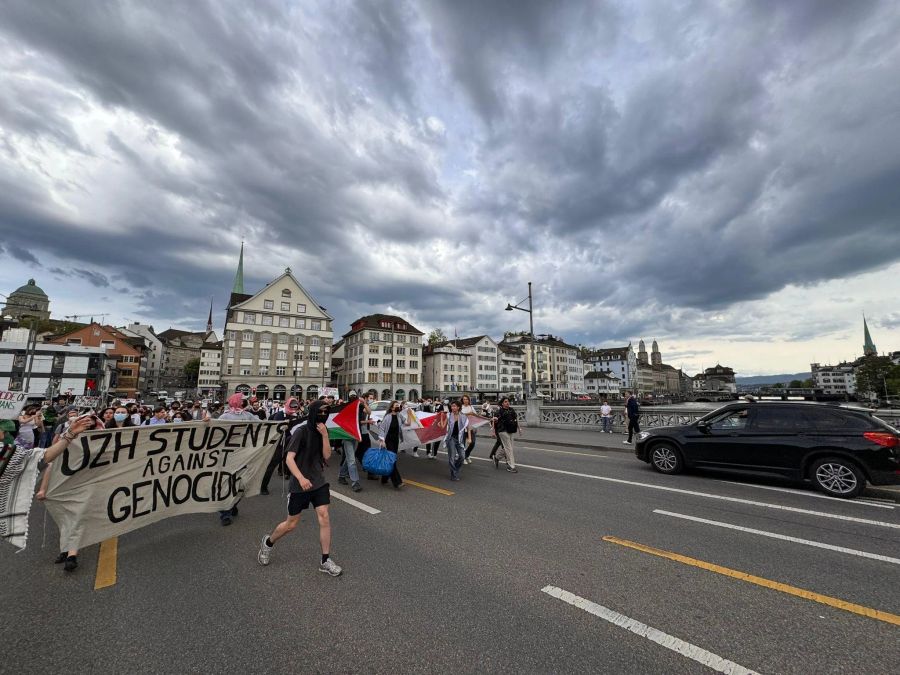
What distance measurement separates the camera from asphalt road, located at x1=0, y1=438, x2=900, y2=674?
2.88 metres

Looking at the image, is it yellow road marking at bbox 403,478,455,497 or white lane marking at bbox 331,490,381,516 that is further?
yellow road marking at bbox 403,478,455,497

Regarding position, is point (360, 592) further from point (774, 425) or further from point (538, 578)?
point (774, 425)

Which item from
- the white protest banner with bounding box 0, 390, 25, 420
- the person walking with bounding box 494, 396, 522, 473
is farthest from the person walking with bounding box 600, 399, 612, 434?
the white protest banner with bounding box 0, 390, 25, 420

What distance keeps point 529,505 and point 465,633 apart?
12.7 ft

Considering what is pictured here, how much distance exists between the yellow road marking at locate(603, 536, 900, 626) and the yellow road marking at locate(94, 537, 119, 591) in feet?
18.8

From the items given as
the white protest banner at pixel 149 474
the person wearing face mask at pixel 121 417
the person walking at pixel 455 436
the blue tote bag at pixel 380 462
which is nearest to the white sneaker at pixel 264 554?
the white protest banner at pixel 149 474

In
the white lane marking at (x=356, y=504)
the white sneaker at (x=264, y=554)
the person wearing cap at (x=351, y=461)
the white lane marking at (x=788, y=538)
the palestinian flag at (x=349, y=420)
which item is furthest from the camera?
the person wearing cap at (x=351, y=461)

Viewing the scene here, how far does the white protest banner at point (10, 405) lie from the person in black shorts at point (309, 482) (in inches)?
396

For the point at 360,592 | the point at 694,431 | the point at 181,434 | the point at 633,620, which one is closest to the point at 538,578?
the point at 633,620

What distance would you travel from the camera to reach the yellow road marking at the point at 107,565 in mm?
4094

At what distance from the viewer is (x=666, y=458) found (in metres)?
9.58

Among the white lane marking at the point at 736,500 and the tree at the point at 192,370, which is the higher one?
the tree at the point at 192,370

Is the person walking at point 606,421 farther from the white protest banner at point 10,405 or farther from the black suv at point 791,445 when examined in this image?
the white protest banner at point 10,405

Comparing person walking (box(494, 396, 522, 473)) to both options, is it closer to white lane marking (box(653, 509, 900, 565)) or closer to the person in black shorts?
white lane marking (box(653, 509, 900, 565))
